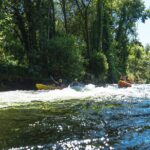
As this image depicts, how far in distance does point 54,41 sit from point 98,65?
8355mm

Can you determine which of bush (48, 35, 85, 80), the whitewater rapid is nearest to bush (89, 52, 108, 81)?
bush (48, 35, 85, 80)

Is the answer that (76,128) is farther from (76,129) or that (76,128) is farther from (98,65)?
(98,65)

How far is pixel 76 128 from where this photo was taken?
10477 mm

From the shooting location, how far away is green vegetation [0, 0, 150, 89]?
113ft

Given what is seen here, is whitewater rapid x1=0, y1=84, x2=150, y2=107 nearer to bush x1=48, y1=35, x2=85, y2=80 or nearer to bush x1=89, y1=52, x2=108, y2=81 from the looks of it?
bush x1=48, y1=35, x2=85, y2=80

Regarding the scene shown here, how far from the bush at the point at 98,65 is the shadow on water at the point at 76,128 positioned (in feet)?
91.8

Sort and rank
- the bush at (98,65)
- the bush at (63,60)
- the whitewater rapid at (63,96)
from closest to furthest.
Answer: the whitewater rapid at (63,96)
the bush at (63,60)
the bush at (98,65)

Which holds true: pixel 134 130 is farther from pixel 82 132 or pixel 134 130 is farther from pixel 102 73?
pixel 102 73

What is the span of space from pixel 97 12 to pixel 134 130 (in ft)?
130

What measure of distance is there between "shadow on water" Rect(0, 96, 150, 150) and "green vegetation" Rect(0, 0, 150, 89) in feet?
63.0

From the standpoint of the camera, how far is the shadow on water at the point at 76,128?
8.62 meters

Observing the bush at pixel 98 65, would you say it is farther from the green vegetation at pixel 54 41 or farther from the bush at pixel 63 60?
the bush at pixel 63 60

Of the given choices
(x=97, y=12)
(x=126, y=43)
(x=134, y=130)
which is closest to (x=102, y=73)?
(x=97, y=12)

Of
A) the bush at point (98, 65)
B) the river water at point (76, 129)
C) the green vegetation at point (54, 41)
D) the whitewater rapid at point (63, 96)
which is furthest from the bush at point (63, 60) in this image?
the river water at point (76, 129)
